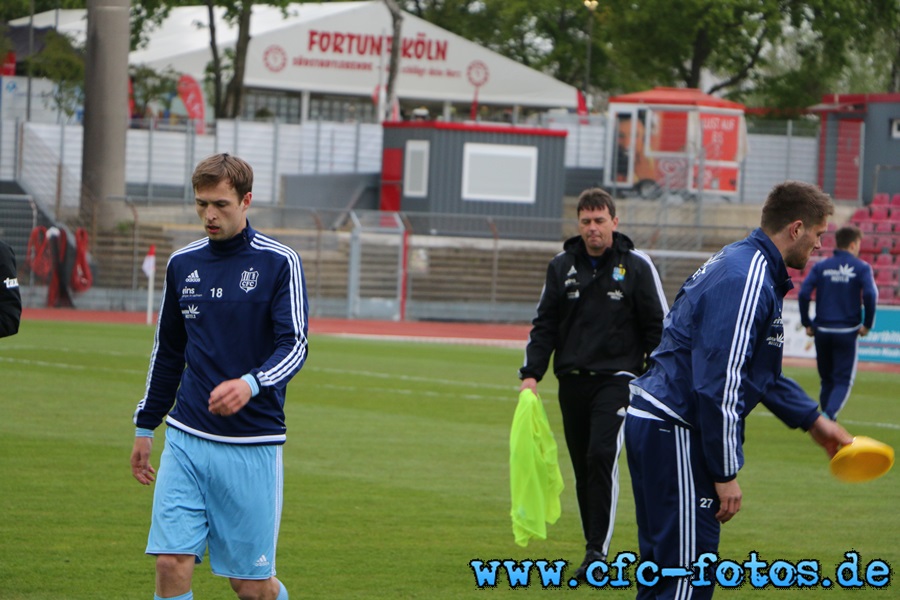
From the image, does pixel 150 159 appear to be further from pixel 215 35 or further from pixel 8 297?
pixel 8 297

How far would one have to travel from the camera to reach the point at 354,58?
51531 millimetres

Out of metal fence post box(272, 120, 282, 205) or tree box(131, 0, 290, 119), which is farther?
tree box(131, 0, 290, 119)

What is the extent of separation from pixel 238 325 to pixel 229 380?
258 mm

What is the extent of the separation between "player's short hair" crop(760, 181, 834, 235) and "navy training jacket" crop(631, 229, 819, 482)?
8 cm

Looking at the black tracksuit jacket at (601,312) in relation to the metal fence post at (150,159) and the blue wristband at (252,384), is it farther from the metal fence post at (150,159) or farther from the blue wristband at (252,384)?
the metal fence post at (150,159)

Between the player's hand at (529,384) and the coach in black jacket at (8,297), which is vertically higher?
the coach in black jacket at (8,297)

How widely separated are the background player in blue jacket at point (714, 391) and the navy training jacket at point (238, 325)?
1.45 m

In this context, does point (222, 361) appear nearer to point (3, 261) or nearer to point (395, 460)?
point (3, 261)

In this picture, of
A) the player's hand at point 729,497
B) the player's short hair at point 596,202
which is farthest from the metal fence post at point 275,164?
the player's hand at point 729,497

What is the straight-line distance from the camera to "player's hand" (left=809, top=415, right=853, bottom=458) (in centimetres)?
554

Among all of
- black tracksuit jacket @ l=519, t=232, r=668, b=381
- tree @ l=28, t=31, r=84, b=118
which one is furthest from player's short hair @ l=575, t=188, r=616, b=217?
tree @ l=28, t=31, r=84, b=118

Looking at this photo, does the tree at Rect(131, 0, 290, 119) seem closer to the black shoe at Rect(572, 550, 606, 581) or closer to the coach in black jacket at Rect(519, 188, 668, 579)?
the coach in black jacket at Rect(519, 188, 668, 579)

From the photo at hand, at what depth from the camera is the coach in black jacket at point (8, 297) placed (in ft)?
24.2

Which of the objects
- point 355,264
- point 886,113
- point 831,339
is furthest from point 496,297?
point 831,339
